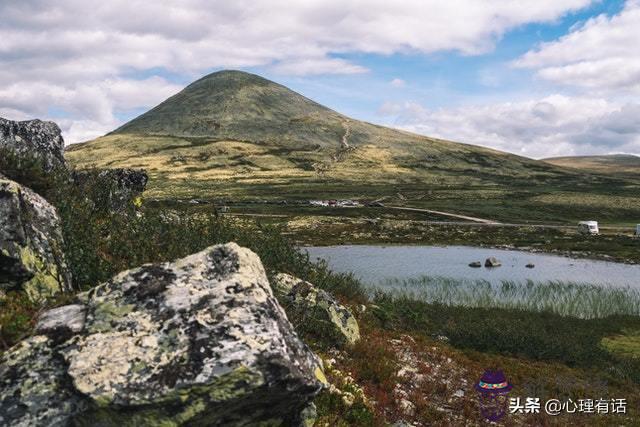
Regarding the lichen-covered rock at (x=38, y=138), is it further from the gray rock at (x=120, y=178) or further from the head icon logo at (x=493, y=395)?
the head icon logo at (x=493, y=395)

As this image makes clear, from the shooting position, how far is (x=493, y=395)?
15.1m

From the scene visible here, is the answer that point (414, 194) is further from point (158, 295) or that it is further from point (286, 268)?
point (158, 295)

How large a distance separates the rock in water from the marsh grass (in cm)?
3021

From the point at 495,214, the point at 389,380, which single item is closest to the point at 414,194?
the point at 495,214

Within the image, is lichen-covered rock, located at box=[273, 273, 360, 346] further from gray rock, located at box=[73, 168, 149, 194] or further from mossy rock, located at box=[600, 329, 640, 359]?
mossy rock, located at box=[600, 329, 640, 359]

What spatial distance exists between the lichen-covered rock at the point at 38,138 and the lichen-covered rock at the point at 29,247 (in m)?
10.4

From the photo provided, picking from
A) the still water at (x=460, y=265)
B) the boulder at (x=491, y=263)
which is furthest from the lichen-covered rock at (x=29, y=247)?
the boulder at (x=491, y=263)

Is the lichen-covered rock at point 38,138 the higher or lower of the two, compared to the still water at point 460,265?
higher

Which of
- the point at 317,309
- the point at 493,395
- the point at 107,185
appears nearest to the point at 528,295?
the point at 493,395

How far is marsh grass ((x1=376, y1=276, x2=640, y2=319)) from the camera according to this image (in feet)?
120

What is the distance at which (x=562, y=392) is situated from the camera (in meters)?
18.1

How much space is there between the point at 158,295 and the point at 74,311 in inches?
58.2

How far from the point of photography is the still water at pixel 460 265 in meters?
50.9

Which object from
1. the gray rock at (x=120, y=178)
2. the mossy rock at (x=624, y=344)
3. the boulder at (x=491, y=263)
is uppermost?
the gray rock at (x=120, y=178)
